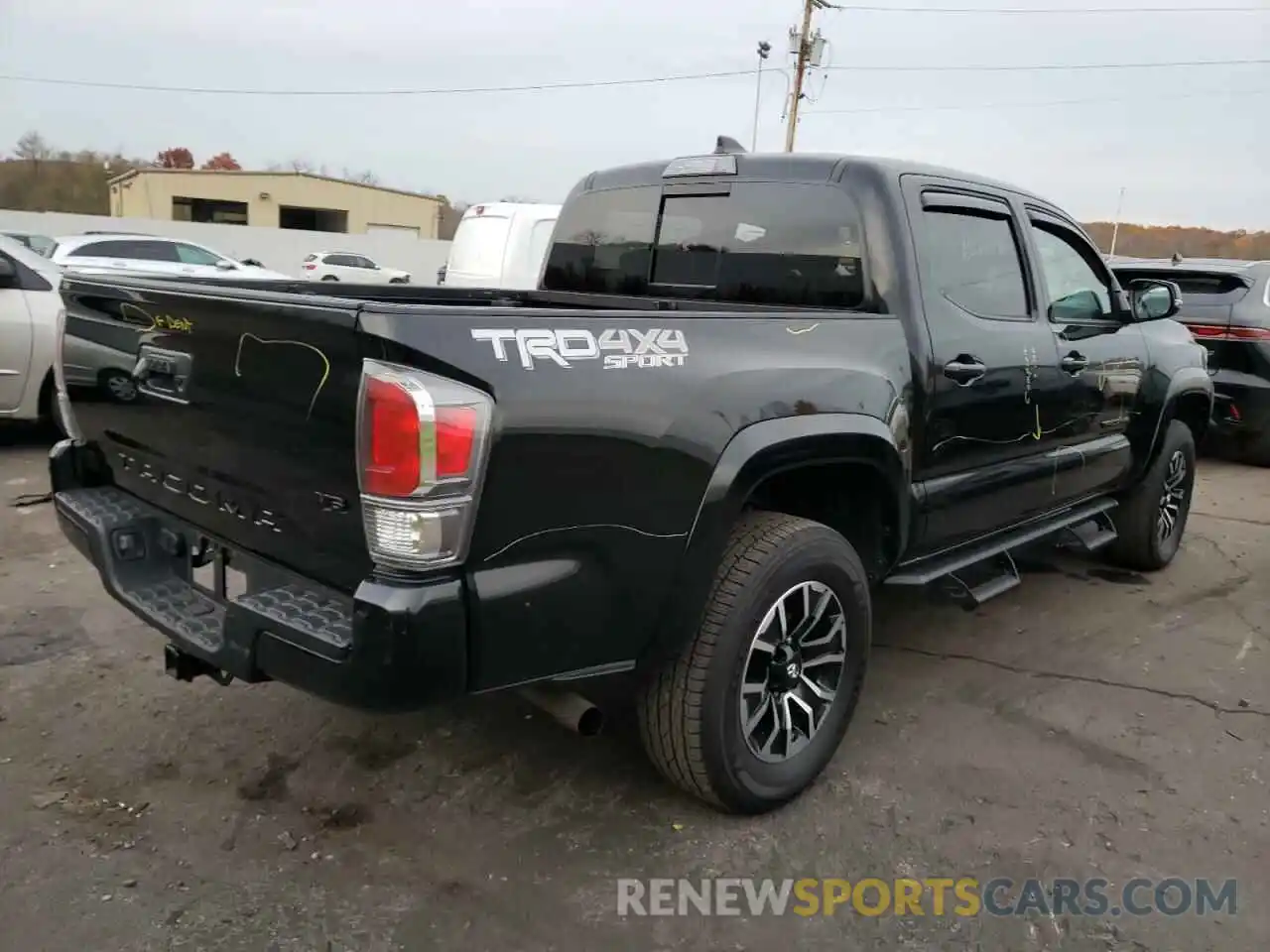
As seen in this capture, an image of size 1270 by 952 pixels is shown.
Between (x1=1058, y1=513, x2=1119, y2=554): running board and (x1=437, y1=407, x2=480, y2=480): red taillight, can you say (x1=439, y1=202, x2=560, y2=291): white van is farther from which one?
(x1=437, y1=407, x2=480, y2=480): red taillight

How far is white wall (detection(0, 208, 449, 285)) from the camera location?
105 ft

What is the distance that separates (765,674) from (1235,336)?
734 centimetres

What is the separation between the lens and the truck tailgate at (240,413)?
2180 millimetres

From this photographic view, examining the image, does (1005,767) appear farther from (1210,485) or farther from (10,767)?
(1210,485)

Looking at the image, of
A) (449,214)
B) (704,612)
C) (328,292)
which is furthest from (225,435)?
(449,214)

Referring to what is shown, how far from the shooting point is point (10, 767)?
3057 mm

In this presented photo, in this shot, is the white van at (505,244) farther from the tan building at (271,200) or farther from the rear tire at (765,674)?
the tan building at (271,200)

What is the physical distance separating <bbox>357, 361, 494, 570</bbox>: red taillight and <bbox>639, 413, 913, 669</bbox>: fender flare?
0.67 meters

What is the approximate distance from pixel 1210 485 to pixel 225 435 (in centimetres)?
806

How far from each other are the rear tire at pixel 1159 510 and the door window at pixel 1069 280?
1.06 meters

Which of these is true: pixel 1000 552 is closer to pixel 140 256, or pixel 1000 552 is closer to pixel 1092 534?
pixel 1092 534

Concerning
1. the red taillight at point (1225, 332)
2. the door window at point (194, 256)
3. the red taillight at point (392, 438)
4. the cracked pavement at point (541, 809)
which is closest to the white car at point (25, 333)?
the cracked pavement at point (541, 809)

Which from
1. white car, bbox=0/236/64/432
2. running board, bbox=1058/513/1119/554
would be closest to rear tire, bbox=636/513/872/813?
running board, bbox=1058/513/1119/554

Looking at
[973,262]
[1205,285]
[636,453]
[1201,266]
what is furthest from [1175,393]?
[1201,266]
